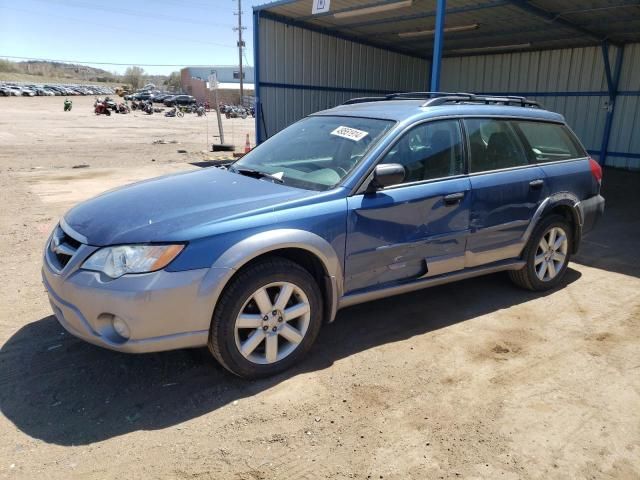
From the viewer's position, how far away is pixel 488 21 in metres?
12.8

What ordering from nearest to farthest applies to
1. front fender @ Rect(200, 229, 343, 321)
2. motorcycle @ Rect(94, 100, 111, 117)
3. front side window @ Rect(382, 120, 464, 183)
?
front fender @ Rect(200, 229, 343, 321), front side window @ Rect(382, 120, 464, 183), motorcycle @ Rect(94, 100, 111, 117)

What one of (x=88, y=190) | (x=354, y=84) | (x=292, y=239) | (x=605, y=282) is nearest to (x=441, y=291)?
(x=605, y=282)

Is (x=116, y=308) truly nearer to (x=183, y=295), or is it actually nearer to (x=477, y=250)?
(x=183, y=295)

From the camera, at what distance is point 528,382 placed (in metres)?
3.21

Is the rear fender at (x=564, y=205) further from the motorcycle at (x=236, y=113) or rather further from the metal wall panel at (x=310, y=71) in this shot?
the motorcycle at (x=236, y=113)

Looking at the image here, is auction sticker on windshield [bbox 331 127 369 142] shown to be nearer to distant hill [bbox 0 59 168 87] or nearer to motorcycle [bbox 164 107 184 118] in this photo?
motorcycle [bbox 164 107 184 118]

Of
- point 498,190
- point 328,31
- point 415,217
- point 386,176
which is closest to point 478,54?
point 328,31

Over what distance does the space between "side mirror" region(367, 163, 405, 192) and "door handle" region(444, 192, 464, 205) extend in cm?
53

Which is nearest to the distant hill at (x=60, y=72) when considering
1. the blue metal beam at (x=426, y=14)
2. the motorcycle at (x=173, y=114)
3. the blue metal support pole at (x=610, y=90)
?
the motorcycle at (x=173, y=114)

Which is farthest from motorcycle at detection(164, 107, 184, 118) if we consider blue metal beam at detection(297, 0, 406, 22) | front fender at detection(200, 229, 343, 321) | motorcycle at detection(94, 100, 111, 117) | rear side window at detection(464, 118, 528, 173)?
front fender at detection(200, 229, 343, 321)

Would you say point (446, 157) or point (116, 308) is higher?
point (446, 157)

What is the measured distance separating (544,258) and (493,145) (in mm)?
1261

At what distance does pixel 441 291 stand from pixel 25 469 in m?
3.55

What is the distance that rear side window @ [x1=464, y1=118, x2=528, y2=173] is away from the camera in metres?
4.07
